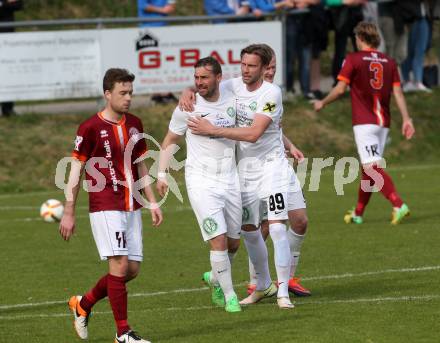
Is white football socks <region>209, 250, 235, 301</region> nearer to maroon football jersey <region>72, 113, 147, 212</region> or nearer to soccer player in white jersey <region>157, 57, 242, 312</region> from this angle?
soccer player in white jersey <region>157, 57, 242, 312</region>

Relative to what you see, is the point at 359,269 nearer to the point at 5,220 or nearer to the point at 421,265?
the point at 421,265

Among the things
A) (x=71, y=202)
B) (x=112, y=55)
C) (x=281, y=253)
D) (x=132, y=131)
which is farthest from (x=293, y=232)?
(x=112, y=55)

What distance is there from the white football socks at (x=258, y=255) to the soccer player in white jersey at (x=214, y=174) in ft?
0.71

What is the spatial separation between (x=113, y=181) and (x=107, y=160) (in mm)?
173

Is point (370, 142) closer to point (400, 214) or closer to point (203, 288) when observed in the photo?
point (400, 214)

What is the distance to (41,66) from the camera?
21984 mm

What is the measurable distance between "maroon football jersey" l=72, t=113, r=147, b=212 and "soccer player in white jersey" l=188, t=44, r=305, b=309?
1.51 m

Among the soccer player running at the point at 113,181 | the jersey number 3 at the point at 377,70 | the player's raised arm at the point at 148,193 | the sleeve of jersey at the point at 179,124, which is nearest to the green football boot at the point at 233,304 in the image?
the player's raised arm at the point at 148,193

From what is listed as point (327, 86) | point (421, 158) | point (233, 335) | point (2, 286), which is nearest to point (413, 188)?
point (421, 158)

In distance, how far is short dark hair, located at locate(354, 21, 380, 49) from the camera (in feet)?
53.6

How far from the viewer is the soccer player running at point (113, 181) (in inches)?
395

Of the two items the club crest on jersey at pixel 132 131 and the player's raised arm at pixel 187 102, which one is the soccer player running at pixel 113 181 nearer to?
the club crest on jersey at pixel 132 131

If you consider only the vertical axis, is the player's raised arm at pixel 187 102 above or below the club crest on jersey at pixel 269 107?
above

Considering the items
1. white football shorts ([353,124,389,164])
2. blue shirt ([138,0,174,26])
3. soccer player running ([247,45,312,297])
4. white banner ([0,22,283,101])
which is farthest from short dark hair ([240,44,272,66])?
blue shirt ([138,0,174,26])
